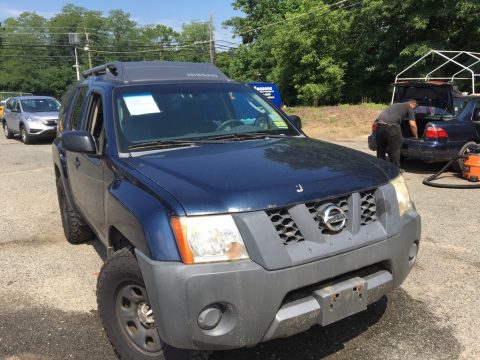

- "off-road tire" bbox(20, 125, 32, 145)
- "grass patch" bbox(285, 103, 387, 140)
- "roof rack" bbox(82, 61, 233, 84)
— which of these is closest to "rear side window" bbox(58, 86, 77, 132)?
"roof rack" bbox(82, 61, 233, 84)

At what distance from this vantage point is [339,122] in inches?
731

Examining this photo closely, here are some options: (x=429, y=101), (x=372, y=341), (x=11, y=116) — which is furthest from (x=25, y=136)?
(x=372, y=341)

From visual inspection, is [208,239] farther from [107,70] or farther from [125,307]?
[107,70]

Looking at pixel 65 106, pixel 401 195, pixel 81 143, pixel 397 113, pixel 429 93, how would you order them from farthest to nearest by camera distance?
pixel 429 93
pixel 397 113
pixel 65 106
pixel 81 143
pixel 401 195

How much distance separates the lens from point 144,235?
2402 millimetres

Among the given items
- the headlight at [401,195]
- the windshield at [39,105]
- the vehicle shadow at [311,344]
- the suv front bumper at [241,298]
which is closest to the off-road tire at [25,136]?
the windshield at [39,105]

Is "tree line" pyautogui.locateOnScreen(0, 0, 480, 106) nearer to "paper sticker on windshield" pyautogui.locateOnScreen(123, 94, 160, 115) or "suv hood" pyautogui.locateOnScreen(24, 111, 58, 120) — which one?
"suv hood" pyautogui.locateOnScreen(24, 111, 58, 120)

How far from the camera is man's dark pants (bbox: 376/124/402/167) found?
8.47 meters

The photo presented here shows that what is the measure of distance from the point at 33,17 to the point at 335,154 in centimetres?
9627

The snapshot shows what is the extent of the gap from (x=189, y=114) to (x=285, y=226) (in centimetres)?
162

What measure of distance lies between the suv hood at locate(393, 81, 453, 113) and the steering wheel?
7.03 metres

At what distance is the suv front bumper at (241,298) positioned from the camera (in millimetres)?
2234

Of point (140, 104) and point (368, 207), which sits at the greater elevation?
point (140, 104)

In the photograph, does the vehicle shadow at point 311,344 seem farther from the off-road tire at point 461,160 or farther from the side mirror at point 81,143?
the off-road tire at point 461,160
